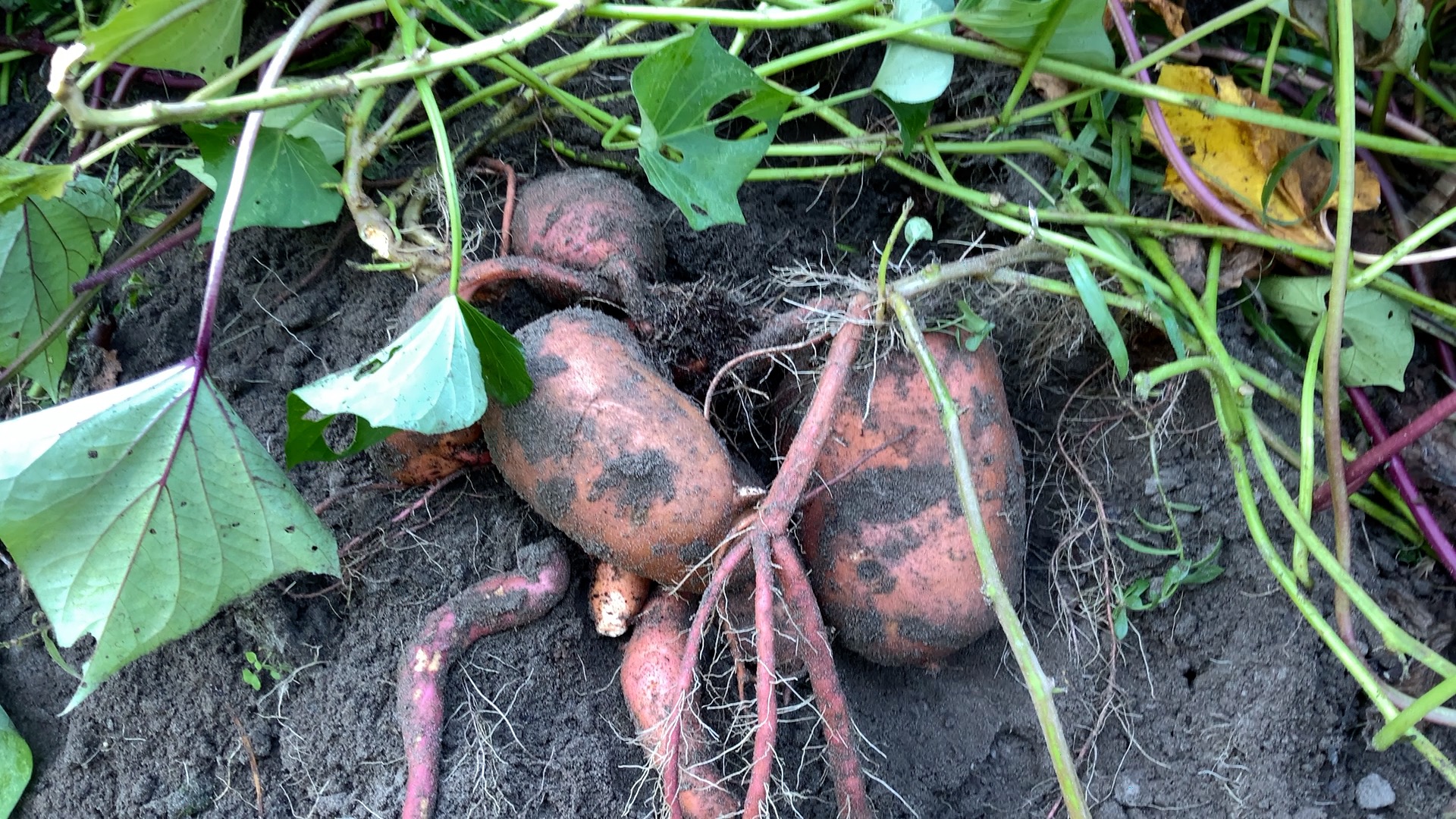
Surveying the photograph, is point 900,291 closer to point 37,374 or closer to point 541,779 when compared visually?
point 541,779

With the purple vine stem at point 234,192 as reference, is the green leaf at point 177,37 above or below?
above

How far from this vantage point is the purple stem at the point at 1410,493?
940mm

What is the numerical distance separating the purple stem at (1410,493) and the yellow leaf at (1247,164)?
189mm

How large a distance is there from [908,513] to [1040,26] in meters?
0.51

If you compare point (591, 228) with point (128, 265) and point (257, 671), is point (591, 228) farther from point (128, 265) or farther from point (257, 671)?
point (257, 671)

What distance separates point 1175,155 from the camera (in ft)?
3.13

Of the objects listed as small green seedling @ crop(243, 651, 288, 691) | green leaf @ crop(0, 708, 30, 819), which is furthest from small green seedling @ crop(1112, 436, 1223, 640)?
green leaf @ crop(0, 708, 30, 819)

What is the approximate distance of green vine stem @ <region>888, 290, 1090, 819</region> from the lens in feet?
2.50

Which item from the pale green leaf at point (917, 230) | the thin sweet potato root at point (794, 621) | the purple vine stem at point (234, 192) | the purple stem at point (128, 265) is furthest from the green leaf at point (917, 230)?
the purple stem at point (128, 265)

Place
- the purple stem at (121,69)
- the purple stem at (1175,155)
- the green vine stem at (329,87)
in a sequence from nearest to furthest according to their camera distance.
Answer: the green vine stem at (329,87)
the purple stem at (1175,155)
the purple stem at (121,69)

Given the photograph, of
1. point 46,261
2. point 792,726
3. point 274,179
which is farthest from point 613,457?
point 46,261

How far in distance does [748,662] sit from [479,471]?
0.38 meters

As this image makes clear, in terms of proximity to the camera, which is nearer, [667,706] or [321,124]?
[667,706]

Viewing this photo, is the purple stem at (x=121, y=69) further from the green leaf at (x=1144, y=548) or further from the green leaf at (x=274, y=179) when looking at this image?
the green leaf at (x=1144, y=548)
